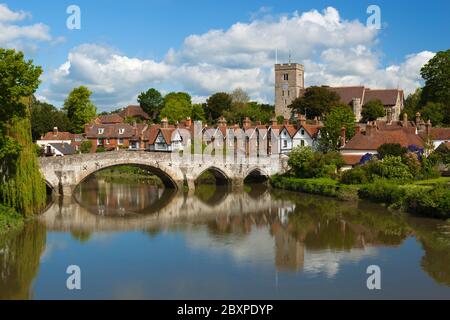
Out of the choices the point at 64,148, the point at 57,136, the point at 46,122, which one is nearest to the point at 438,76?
the point at 64,148

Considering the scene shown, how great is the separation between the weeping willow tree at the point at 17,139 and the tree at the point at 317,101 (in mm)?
39727

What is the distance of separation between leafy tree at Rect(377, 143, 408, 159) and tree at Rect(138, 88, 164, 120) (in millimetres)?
46271

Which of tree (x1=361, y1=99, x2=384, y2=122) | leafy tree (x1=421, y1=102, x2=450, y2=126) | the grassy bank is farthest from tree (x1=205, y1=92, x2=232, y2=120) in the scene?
the grassy bank

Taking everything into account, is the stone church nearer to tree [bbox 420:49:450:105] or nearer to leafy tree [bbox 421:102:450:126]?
leafy tree [bbox 421:102:450:126]

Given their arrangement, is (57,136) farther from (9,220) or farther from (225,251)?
(225,251)

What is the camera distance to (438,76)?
2395 inches

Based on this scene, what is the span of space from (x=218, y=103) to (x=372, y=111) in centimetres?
1964

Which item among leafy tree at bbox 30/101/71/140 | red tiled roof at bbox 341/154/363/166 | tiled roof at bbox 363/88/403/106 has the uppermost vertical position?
tiled roof at bbox 363/88/403/106

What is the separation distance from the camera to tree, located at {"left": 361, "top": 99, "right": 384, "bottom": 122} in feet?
210

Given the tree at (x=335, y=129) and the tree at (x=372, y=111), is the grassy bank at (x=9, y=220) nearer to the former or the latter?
the tree at (x=335, y=129)

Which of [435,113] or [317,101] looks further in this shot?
[317,101]

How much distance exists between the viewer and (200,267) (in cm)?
2062

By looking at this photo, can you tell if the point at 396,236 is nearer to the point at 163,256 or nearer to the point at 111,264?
the point at 163,256
